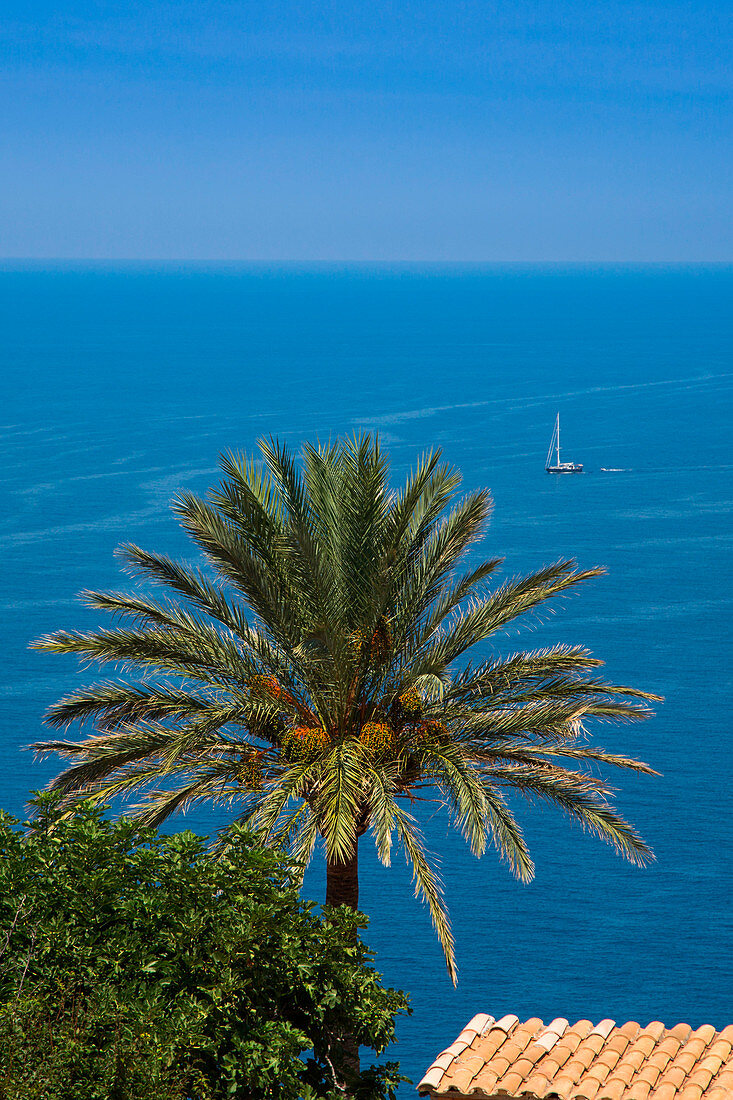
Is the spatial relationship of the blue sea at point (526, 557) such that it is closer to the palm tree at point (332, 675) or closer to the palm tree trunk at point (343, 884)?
the palm tree trunk at point (343, 884)

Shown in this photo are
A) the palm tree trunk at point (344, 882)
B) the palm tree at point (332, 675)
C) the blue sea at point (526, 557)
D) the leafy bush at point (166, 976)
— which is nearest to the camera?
the leafy bush at point (166, 976)

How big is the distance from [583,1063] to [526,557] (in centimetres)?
7694

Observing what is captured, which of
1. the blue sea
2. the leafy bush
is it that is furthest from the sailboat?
the leafy bush

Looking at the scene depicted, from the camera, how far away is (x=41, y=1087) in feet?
29.2

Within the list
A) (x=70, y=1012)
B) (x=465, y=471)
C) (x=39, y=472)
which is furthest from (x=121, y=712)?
(x=39, y=472)

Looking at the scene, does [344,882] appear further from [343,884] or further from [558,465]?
[558,465]

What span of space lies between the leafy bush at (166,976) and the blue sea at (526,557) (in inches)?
1282

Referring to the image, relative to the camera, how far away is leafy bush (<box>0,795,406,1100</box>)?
361 inches

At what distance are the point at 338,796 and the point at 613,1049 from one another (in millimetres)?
3519

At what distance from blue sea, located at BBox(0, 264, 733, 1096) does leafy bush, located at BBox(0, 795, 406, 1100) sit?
3257cm

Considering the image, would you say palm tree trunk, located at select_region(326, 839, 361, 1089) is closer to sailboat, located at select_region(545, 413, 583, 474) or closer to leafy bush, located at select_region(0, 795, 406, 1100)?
leafy bush, located at select_region(0, 795, 406, 1100)

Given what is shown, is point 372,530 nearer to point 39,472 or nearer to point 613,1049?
point 613,1049

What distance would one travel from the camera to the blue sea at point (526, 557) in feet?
159

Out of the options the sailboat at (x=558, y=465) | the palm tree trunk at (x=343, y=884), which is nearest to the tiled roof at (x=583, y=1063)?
the palm tree trunk at (x=343, y=884)
